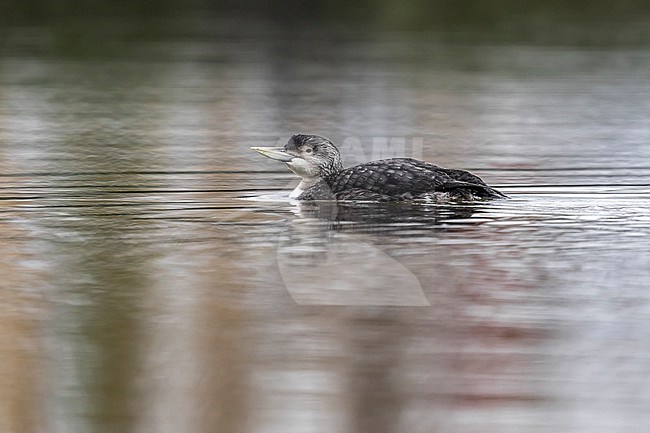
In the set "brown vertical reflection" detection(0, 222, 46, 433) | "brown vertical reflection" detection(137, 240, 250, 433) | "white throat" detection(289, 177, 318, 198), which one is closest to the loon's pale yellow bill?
"white throat" detection(289, 177, 318, 198)

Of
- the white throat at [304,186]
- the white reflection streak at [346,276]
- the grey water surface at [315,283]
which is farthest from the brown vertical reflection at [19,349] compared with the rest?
the white throat at [304,186]

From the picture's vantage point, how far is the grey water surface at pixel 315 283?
5.81m

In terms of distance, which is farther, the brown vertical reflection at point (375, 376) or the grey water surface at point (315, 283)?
the grey water surface at point (315, 283)

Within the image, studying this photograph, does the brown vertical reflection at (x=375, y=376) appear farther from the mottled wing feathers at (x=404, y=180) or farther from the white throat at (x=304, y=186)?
the white throat at (x=304, y=186)

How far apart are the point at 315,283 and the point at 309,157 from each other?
3004 mm

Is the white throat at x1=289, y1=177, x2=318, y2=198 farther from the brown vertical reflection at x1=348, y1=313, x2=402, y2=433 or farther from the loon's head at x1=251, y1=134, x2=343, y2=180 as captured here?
the brown vertical reflection at x1=348, y1=313, x2=402, y2=433

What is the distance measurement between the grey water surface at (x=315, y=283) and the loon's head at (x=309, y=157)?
0.30m

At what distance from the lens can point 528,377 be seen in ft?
20.1

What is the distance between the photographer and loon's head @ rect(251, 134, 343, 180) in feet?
35.3

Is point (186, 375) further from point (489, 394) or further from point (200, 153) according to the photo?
point (200, 153)

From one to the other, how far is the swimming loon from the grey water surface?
13 cm

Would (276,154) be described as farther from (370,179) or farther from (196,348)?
(196,348)

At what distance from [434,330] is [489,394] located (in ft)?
3.41

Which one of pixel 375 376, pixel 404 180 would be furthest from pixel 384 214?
pixel 375 376
